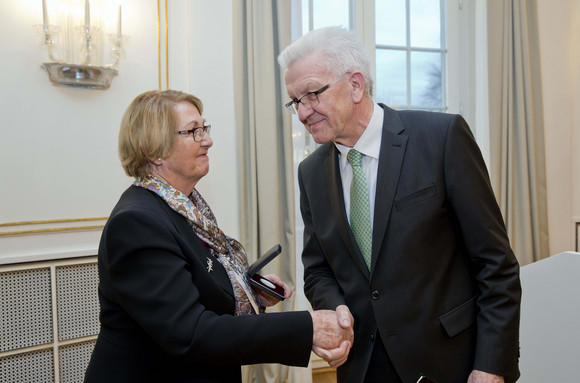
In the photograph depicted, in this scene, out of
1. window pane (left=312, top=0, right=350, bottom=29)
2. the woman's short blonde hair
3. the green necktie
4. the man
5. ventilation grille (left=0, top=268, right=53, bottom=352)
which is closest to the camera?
the man

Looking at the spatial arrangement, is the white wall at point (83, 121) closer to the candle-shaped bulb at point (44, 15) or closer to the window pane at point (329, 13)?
the candle-shaped bulb at point (44, 15)

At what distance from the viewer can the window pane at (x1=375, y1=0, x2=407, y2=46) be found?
151 inches

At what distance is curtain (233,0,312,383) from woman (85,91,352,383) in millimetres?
1504

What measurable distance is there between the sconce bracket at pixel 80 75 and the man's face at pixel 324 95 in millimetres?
1729

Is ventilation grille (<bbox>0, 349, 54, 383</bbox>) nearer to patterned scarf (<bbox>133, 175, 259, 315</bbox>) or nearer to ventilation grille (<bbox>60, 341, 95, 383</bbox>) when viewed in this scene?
ventilation grille (<bbox>60, 341, 95, 383</bbox>)

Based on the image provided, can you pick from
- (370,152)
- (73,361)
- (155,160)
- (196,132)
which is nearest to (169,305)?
(155,160)

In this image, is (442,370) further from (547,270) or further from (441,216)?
(547,270)

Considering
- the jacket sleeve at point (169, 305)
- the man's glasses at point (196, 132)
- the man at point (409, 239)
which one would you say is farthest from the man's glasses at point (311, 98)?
the jacket sleeve at point (169, 305)

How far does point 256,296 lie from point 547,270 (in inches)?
62.6

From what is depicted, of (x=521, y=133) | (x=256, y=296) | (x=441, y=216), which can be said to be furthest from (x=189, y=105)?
(x=521, y=133)

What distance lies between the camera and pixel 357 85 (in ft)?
4.81

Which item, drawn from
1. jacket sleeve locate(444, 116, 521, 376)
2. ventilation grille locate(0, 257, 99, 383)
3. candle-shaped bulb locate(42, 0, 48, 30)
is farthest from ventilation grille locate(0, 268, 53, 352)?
jacket sleeve locate(444, 116, 521, 376)

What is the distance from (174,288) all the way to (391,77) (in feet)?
10.6

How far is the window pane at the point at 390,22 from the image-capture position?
3.84 m
